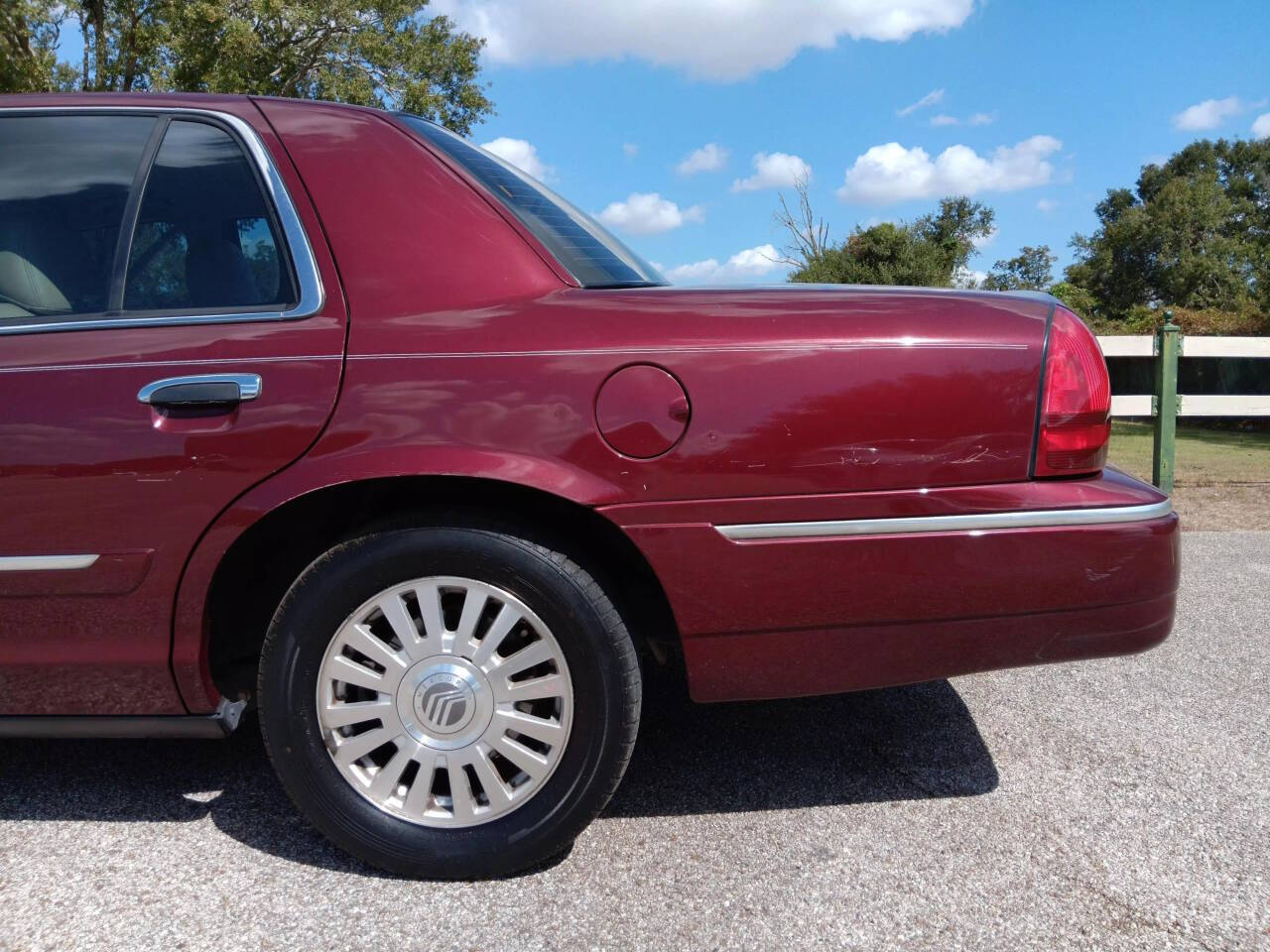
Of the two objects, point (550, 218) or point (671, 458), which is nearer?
point (671, 458)

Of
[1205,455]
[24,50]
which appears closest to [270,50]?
[24,50]

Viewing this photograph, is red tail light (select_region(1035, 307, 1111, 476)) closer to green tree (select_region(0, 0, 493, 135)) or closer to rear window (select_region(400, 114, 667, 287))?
rear window (select_region(400, 114, 667, 287))

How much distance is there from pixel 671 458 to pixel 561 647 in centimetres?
47

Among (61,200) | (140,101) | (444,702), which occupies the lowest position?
(444,702)

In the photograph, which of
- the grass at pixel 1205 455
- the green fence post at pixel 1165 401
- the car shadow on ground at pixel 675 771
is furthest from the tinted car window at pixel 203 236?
the grass at pixel 1205 455

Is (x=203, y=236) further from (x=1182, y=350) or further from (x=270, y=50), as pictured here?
(x=270, y=50)

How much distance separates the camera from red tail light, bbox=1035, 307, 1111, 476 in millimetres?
2145

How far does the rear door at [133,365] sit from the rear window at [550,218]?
0.40m

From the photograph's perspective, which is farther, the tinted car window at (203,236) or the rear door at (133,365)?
the tinted car window at (203,236)

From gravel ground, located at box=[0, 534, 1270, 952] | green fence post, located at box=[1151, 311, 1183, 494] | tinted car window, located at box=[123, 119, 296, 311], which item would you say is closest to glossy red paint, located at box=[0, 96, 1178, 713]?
tinted car window, located at box=[123, 119, 296, 311]

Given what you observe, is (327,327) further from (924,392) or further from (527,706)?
(924,392)

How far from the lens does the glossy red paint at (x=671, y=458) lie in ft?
6.86

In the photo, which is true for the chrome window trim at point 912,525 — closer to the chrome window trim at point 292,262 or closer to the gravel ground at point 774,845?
the gravel ground at point 774,845

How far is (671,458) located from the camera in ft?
6.82
